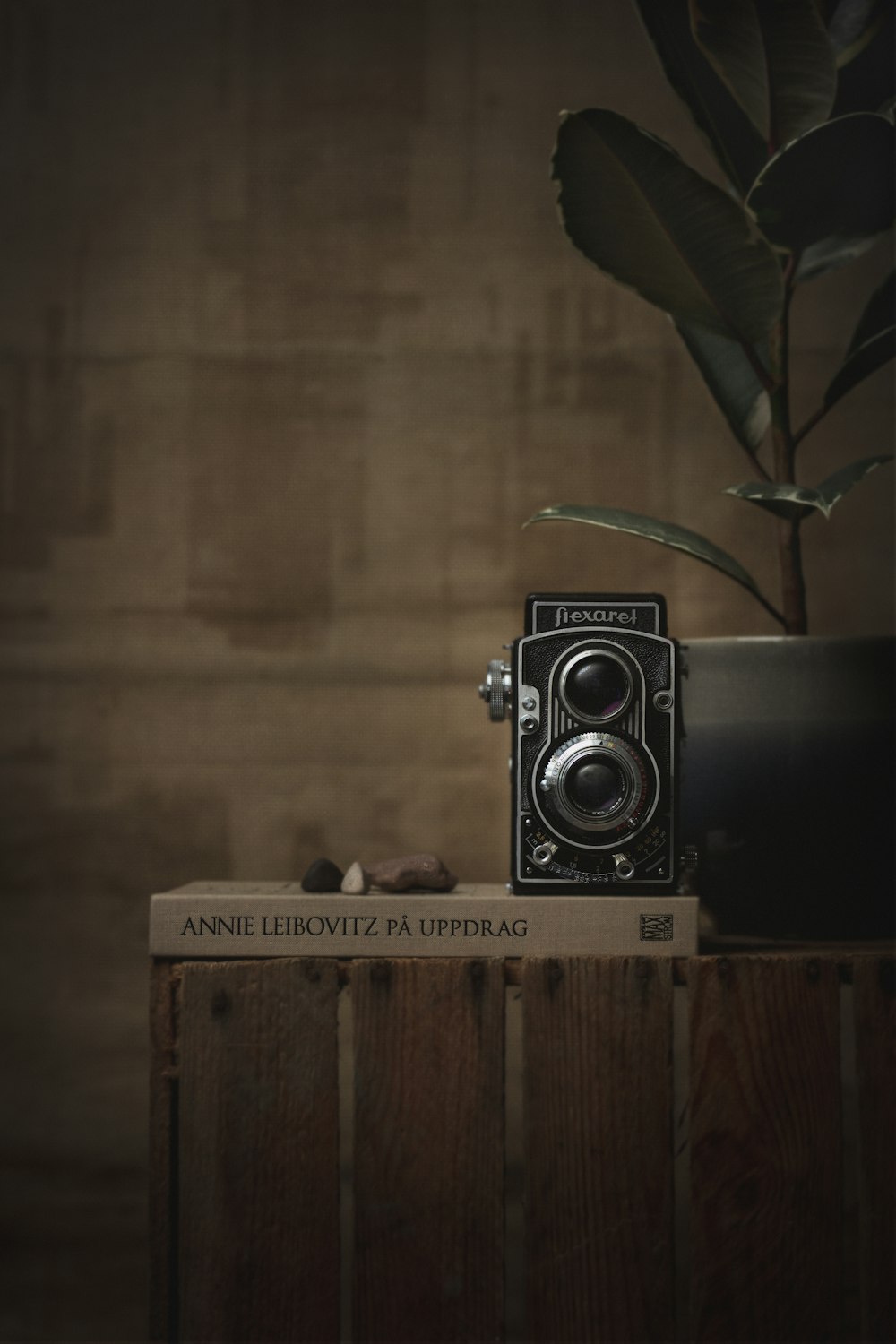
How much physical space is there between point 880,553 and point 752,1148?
81 centimetres

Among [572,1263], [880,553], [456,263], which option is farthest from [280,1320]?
[456,263]

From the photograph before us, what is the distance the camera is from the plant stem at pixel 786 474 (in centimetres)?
108

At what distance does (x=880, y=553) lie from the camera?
4.56 ft

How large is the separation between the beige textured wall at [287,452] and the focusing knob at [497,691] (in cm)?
42

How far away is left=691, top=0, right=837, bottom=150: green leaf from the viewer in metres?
1.01

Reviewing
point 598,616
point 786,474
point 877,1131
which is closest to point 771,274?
point 786,474

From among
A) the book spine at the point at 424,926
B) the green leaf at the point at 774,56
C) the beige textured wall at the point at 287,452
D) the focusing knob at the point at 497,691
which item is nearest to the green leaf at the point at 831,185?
the green leaf at the point at 774,56

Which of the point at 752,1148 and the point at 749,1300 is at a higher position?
the point at 752,1148

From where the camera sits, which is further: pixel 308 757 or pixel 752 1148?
pixel 308 757

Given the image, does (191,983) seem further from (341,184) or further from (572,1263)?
(341,184)

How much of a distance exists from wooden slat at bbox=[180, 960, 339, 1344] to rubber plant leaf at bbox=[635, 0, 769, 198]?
91cm

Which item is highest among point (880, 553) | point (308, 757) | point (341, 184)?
point (341, 184)

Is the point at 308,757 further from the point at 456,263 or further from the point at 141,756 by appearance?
the point at 456,263

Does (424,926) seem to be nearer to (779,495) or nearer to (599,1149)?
(599,1149)
